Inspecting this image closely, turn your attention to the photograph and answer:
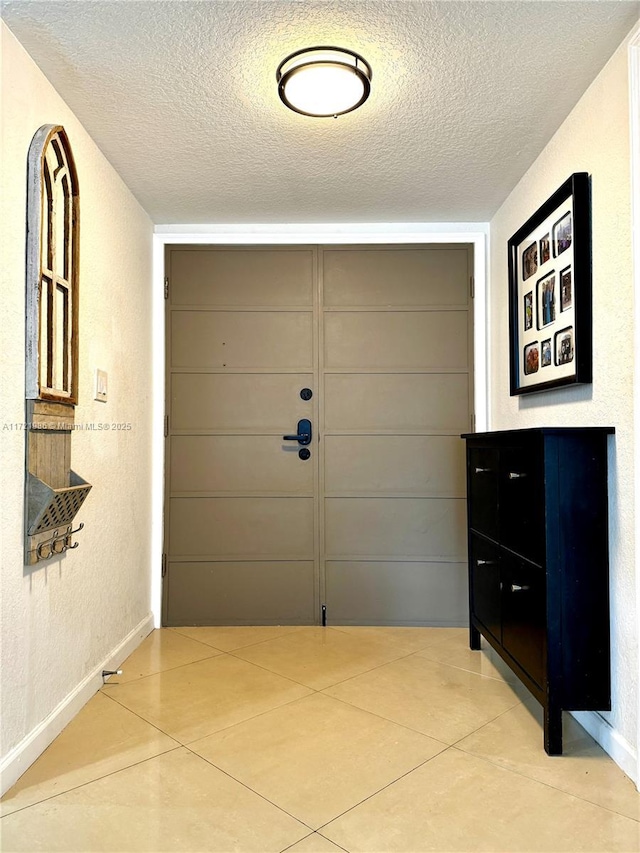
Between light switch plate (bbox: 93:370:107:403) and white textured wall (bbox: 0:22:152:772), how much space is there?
0.05 meters

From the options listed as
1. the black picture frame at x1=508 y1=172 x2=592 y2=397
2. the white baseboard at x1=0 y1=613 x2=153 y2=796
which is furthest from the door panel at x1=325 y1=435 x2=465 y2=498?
the white baseboard at x1=0 y1=613 x2=153 y2=796

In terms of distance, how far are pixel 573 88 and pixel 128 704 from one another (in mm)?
2762

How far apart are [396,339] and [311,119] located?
141cm

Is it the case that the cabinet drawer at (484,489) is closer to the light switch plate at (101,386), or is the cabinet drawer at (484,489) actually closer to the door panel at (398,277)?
the door panel at (398,277)

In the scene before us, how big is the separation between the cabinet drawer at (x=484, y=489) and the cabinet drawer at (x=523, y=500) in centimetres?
8

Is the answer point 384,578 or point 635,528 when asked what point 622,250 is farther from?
point 384,578

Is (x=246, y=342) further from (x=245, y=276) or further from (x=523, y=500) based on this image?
(x=523, y=500)

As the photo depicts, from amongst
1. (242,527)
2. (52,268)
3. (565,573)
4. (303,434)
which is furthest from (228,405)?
(565,573)

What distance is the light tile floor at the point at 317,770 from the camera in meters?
1.57

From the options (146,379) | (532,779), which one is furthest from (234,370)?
(532,779)

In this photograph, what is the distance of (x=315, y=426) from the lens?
11.5ft

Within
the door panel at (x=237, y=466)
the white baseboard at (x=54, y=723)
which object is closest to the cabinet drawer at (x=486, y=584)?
the door panel at (x=237, y=466)

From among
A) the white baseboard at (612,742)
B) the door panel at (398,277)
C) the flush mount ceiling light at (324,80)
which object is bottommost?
the white baseboard at (612,742)

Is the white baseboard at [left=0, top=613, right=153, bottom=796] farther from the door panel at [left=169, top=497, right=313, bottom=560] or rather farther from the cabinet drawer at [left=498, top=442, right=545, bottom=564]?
the cabinet drawer at [left=498, top=442, right=545, bottom=564]
